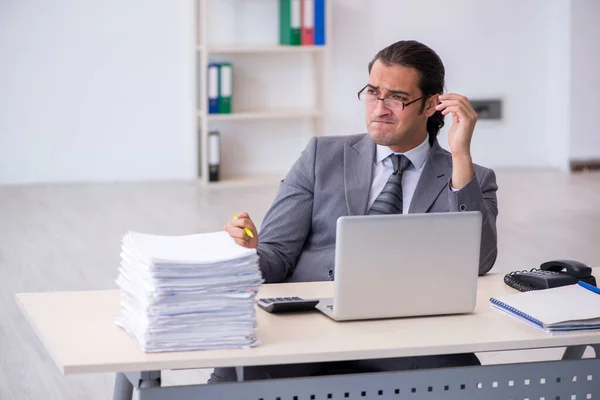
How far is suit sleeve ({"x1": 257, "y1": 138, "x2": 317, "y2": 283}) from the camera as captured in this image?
2467mm

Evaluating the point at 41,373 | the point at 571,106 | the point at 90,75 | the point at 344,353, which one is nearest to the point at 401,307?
the point at 344,353

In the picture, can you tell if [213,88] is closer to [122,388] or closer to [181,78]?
[181,78]

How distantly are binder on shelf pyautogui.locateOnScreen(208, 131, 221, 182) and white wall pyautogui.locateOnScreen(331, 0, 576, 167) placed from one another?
965 mm

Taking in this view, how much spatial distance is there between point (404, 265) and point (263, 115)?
490 centimetres

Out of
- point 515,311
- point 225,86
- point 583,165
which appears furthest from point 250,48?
point 515,311

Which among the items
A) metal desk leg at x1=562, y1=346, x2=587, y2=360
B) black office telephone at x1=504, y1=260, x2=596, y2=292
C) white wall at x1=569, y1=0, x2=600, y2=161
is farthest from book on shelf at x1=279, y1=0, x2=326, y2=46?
metal desk leg at x1=562, y1=346, x2=587, y2=360

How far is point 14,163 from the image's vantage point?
21.9ft

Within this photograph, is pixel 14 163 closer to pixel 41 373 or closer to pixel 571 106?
pixel 41 373

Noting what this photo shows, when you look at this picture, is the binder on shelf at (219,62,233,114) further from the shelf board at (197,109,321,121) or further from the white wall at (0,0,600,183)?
the white wall at (0,0,600,183)

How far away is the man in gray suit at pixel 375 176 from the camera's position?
2.45 metres

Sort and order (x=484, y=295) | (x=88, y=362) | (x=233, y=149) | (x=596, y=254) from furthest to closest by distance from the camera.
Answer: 1. (x=233, y=149)
2. (x=596, y=254)
3. (x=484, y=295)
4. (x=88, y=362)

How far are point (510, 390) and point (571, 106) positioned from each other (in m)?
5.85

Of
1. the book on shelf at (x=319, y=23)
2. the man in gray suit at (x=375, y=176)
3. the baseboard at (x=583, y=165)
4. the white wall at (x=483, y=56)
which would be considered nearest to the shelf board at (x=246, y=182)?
the white wall at (x=483, y=56)

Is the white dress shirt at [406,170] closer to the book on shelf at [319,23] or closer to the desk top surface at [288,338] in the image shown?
the desk top surface at [288,338]
